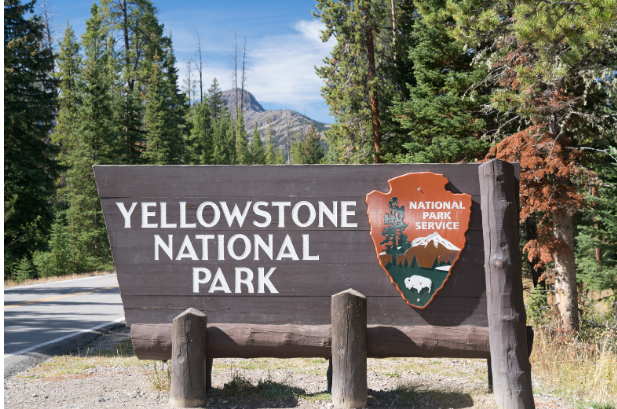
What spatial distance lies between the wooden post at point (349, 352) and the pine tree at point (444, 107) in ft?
36.4

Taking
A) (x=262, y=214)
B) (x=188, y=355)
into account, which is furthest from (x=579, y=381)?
(x=188, y=355)

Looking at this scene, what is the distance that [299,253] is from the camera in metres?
3.91

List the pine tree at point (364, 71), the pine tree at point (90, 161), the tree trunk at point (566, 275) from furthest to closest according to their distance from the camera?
the pine tree at point (90, 161) → the pine tree at point (364, 71) → the tree trunk at point (566, 275)

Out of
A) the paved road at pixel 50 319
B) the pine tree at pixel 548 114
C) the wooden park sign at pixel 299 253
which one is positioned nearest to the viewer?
the wooden park sign at pixel 299 253

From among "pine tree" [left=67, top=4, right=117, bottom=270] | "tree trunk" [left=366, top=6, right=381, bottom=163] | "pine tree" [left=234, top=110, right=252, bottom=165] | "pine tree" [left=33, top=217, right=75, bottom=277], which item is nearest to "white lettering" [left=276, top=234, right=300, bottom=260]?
"tree trunk" [left=366, top=6, right=381, bottom=163]

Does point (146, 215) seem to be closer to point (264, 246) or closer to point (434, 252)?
point (264, 246)

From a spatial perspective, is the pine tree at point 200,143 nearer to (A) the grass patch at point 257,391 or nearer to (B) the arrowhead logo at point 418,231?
(A) the grass patch at point 257,391

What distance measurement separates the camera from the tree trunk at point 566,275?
10.3 meters

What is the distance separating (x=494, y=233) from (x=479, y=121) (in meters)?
11.1

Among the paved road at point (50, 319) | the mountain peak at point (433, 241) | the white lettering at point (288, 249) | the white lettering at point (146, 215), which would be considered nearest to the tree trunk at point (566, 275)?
the mountain peak at point (433, 241)

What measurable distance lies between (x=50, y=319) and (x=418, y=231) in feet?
27.7

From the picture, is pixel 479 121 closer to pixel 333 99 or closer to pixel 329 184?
pixel 333 99

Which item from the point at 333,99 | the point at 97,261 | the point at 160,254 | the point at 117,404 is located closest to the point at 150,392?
the point at 117,404

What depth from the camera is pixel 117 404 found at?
13.4 feet
